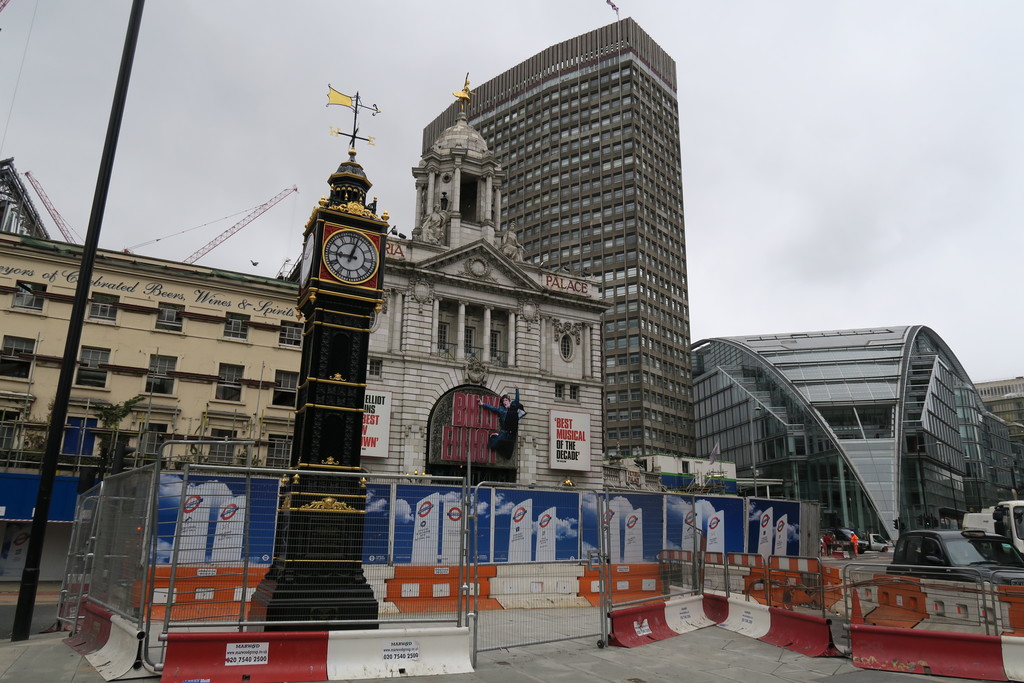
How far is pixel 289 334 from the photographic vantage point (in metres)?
37.2

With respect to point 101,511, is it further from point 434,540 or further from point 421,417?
point 421,417

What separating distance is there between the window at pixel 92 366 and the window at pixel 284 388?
7.90 meters

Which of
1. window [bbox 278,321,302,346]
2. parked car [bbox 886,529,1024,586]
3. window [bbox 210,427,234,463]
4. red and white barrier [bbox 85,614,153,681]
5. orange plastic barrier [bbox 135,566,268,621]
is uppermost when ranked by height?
window [bbox 278,321,302,346]

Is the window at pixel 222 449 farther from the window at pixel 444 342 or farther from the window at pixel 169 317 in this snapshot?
the window at pixel 444 342

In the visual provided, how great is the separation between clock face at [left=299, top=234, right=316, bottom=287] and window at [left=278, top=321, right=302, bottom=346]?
2361 cm

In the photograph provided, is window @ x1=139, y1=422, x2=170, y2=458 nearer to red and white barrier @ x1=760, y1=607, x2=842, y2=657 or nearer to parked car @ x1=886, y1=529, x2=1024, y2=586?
red and white barrier @ x1=760, y1=607, x2=842, y2=657

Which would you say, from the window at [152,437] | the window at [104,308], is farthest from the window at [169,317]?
the window at [152,437]

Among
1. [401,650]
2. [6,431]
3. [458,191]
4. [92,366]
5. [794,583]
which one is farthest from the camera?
[458,191]

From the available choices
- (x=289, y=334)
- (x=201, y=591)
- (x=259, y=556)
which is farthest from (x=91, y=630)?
(x=289, y=334)

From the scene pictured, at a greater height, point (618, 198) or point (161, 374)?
point (618, 198)

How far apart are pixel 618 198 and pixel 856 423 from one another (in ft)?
148

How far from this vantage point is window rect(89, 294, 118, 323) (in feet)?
110

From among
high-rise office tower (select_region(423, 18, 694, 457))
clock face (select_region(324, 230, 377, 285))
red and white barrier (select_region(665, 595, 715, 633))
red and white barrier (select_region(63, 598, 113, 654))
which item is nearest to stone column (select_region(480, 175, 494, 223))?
clock face (select_region(324, 230, 377, 285))

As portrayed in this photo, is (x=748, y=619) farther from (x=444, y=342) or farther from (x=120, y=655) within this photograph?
(x=444, y=342)
